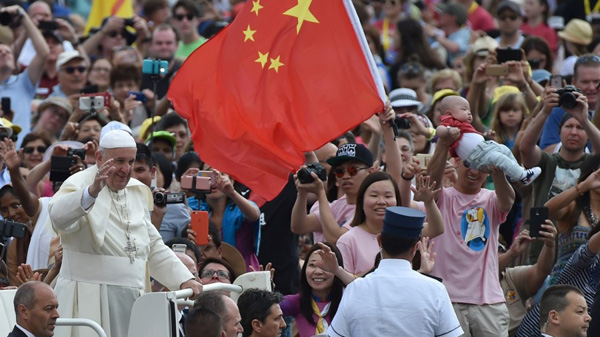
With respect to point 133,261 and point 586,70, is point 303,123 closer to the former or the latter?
point 133,261

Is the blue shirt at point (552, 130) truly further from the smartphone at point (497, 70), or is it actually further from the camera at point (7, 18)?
the camera at point (7, 18)

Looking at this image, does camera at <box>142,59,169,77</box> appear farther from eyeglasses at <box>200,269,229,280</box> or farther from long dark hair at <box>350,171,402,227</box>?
long dark hair at <box>350,171,402,227</box>

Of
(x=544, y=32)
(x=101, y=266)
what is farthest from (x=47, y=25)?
(x=101, y=266)

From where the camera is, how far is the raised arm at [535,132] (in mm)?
11594

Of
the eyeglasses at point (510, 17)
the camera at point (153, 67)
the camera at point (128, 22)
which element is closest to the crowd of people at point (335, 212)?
the camera at point (153, 67)

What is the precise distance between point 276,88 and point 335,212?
44.0 inches

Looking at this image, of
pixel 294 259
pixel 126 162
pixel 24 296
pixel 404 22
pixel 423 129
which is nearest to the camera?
pixel 24 296

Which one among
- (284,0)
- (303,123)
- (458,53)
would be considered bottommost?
(458,53)

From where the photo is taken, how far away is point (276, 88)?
1123 centimetres

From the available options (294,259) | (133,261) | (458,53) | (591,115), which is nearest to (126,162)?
(133,261)

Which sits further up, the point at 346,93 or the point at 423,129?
the point at 346,93

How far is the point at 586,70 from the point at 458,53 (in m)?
5.52

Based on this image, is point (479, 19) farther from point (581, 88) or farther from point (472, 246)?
point (472, 246)

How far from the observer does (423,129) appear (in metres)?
12.9
